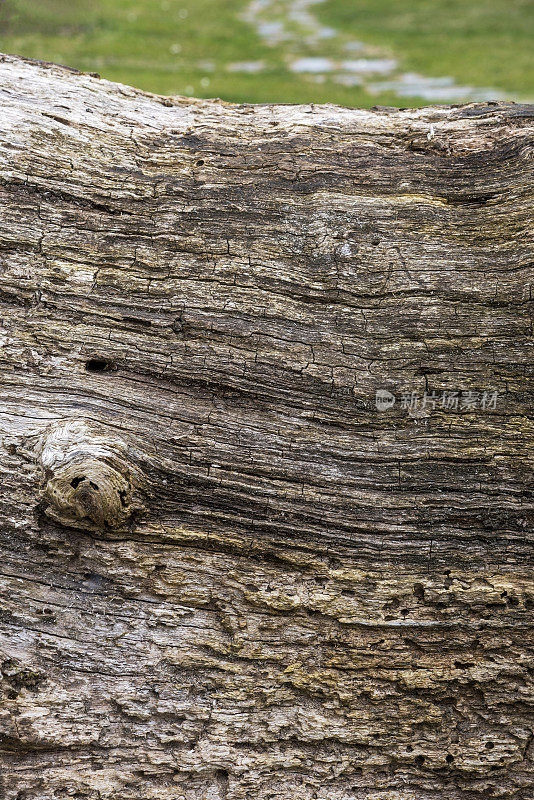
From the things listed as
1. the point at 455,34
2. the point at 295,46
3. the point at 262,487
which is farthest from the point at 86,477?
the point at 455,34

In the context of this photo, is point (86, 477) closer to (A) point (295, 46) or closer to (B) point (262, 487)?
(B) point (262, 487)

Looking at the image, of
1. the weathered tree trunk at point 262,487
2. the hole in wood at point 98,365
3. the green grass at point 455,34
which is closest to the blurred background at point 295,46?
the green grass at point 455,34

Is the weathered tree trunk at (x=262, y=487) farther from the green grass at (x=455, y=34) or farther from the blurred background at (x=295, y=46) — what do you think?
the green grass at (x=455, y=34)

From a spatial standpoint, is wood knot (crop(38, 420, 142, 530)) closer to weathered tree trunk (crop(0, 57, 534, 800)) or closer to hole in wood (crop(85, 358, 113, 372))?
weathered tree trunk (crop(0, 57, 534, 800))

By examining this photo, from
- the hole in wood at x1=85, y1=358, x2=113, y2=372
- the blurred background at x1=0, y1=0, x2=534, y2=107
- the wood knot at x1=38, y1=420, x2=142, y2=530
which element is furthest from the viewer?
the blurred background at x1=0, y1=0, x2=534, y2=107

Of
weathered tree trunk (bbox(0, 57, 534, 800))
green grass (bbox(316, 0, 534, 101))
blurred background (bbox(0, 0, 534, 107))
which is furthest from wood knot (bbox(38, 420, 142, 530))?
green grass (bbox(316, 0, 534, 101))

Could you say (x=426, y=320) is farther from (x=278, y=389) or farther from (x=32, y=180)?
(x=32, y=180)
